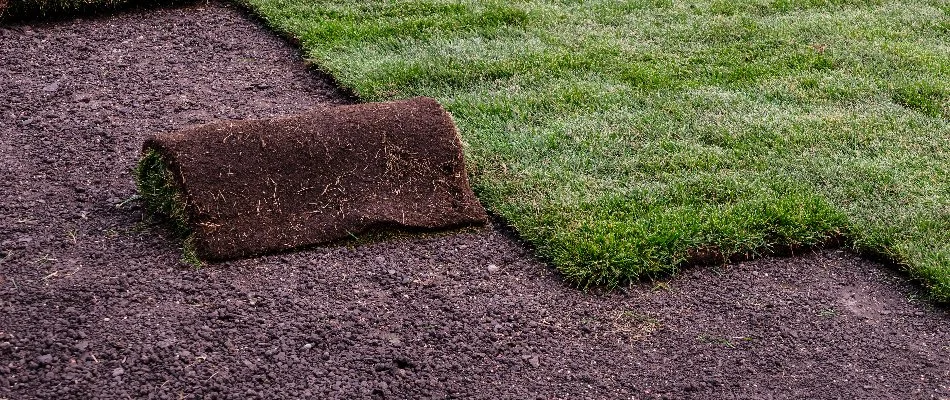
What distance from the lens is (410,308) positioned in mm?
4137

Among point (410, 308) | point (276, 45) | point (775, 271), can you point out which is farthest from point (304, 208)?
point (276, 45)

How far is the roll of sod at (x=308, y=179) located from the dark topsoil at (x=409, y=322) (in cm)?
11

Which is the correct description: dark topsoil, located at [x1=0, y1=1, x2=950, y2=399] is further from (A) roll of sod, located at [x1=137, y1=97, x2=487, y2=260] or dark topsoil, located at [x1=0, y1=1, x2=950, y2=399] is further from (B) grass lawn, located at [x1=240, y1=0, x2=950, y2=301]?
(B) grass lawn, located at [x1=240, y1=0, x2=950, y2=301]

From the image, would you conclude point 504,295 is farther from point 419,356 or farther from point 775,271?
point 775,271

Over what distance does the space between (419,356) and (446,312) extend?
0.32 m

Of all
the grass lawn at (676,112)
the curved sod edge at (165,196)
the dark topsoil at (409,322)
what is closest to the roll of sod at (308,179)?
the curved sod edge at (165,196)

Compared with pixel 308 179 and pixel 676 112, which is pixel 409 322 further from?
pixel 676 112

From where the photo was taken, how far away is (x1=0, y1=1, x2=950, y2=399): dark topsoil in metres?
3.71

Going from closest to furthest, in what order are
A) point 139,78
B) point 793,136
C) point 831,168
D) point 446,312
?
1. point 446,312
2. point 831,168
3. point 793,136
4. point 139,78

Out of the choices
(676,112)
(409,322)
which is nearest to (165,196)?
(409,322)

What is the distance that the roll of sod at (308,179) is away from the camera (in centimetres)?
444

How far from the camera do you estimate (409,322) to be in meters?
4.04

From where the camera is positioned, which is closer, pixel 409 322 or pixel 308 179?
pixel 409 322

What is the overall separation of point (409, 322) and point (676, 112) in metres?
2.50
